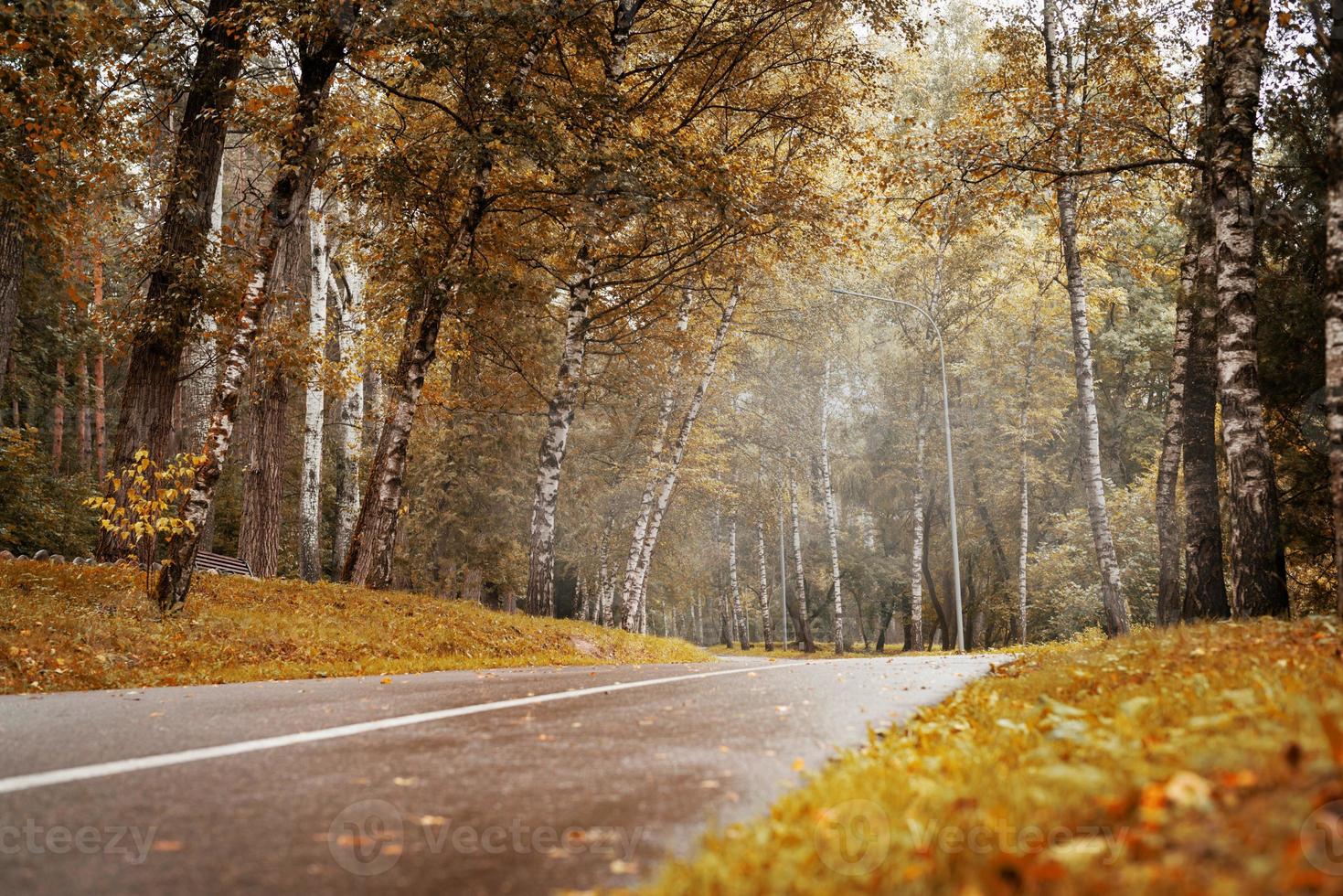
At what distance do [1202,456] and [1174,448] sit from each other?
3568mm

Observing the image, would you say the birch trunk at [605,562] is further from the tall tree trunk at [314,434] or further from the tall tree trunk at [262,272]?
the tall tree trunk at [262,272]

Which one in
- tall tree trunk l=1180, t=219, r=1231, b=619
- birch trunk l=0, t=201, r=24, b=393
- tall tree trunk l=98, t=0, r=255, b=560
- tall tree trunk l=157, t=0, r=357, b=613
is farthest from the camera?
birch trunk l=0, t=201, r=24, b=393

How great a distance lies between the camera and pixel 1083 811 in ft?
8.68

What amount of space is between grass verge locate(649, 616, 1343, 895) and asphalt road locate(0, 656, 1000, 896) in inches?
19.1

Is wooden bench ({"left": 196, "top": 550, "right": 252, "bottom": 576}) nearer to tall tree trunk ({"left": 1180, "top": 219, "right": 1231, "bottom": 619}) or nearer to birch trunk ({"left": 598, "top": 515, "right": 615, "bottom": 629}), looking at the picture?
tall tree trunk ({"left": 1180, "top": 219, "right": 1231, "bottom": 619})

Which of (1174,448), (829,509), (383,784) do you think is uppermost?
(829,509)

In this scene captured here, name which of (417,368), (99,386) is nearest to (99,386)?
(99,386)

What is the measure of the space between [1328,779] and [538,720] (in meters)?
4.38

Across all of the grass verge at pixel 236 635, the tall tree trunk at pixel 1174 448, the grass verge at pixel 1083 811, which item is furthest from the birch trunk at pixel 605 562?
the grass verge at pixel 1083 811

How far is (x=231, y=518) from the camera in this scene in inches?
1097

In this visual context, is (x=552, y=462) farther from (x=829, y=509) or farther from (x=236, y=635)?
(x=829, y=509)

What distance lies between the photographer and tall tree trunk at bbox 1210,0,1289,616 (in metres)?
9.36

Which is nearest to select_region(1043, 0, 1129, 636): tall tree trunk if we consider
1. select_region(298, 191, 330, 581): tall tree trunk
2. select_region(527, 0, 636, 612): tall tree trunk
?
select_region(527, 0, 636, 612): tall tree trunk

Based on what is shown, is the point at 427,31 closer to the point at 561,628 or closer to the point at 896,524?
the point at 561,628
